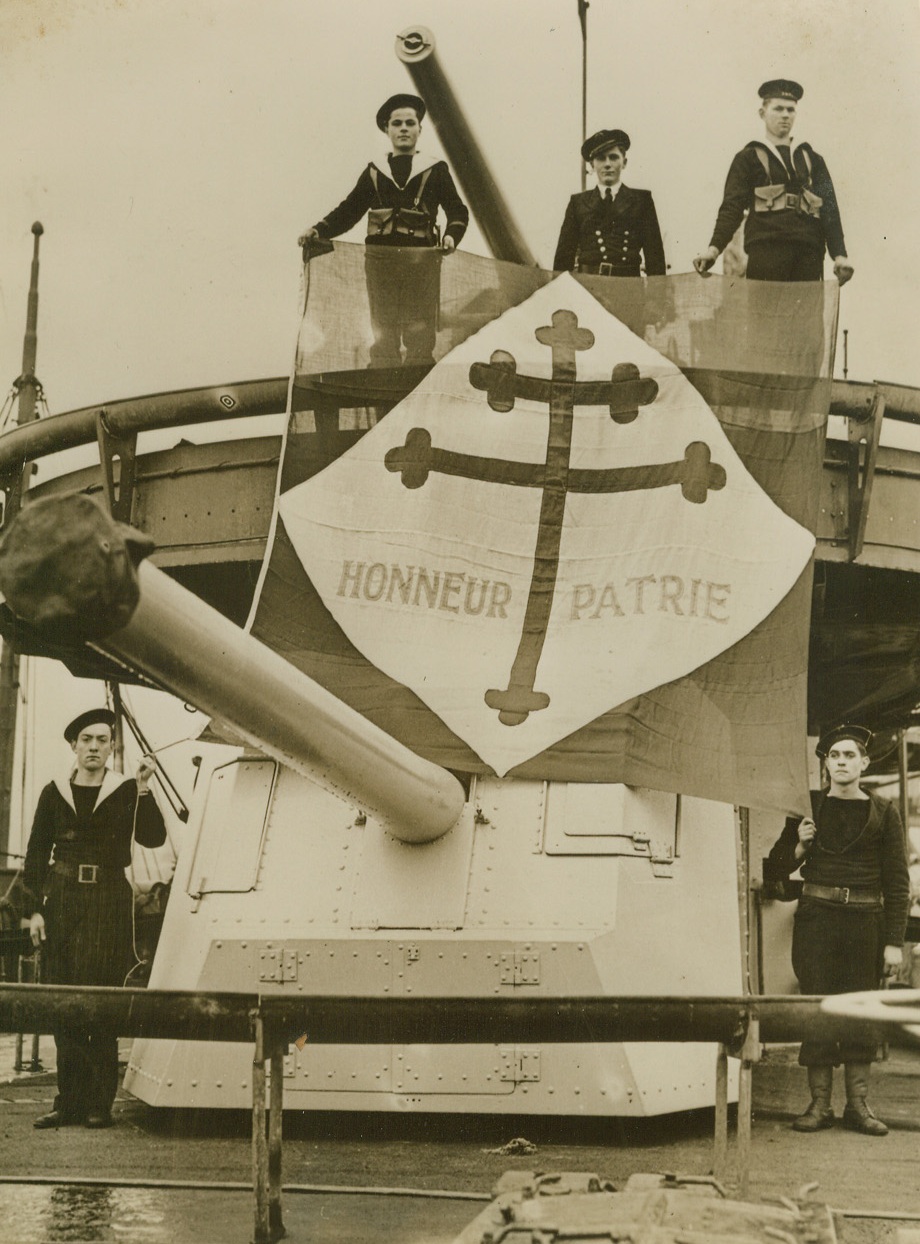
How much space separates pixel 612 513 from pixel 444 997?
8.33 feet

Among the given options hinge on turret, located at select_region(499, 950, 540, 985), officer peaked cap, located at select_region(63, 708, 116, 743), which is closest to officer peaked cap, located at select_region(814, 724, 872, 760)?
hinge on turret, located at select_region(499, 950, 540, 985)

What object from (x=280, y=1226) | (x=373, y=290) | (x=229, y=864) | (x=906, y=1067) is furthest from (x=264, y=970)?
(x=906, y=1067)

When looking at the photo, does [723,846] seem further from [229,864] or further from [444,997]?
[444,997]

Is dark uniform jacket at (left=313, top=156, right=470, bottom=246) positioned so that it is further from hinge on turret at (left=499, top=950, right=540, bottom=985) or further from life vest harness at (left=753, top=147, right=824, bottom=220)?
hinge on turret at (left=499, top=950, right=540, bottom=985)

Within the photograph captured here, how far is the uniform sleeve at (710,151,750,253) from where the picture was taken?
6031mm

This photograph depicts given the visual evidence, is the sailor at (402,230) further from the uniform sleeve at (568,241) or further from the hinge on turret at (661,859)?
the hinge on turret at (661,859)

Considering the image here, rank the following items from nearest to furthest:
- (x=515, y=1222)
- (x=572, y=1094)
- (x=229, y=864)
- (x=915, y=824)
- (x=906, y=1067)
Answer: (x=515, y=1222), (x=572, y=1094), (x=229, y=864), (x=906, y=1067), (x=915, y=824)

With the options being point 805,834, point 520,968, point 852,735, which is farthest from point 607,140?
point 520,968

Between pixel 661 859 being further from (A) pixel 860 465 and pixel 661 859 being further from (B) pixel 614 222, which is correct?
(B) pixel 614 222

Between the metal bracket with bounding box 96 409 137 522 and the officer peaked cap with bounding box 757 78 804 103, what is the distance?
10.8 ft

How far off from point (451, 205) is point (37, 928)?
344 cm

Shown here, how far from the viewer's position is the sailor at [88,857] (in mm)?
5453

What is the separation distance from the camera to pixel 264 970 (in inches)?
205

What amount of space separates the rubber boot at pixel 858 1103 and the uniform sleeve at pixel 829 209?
130 inches
